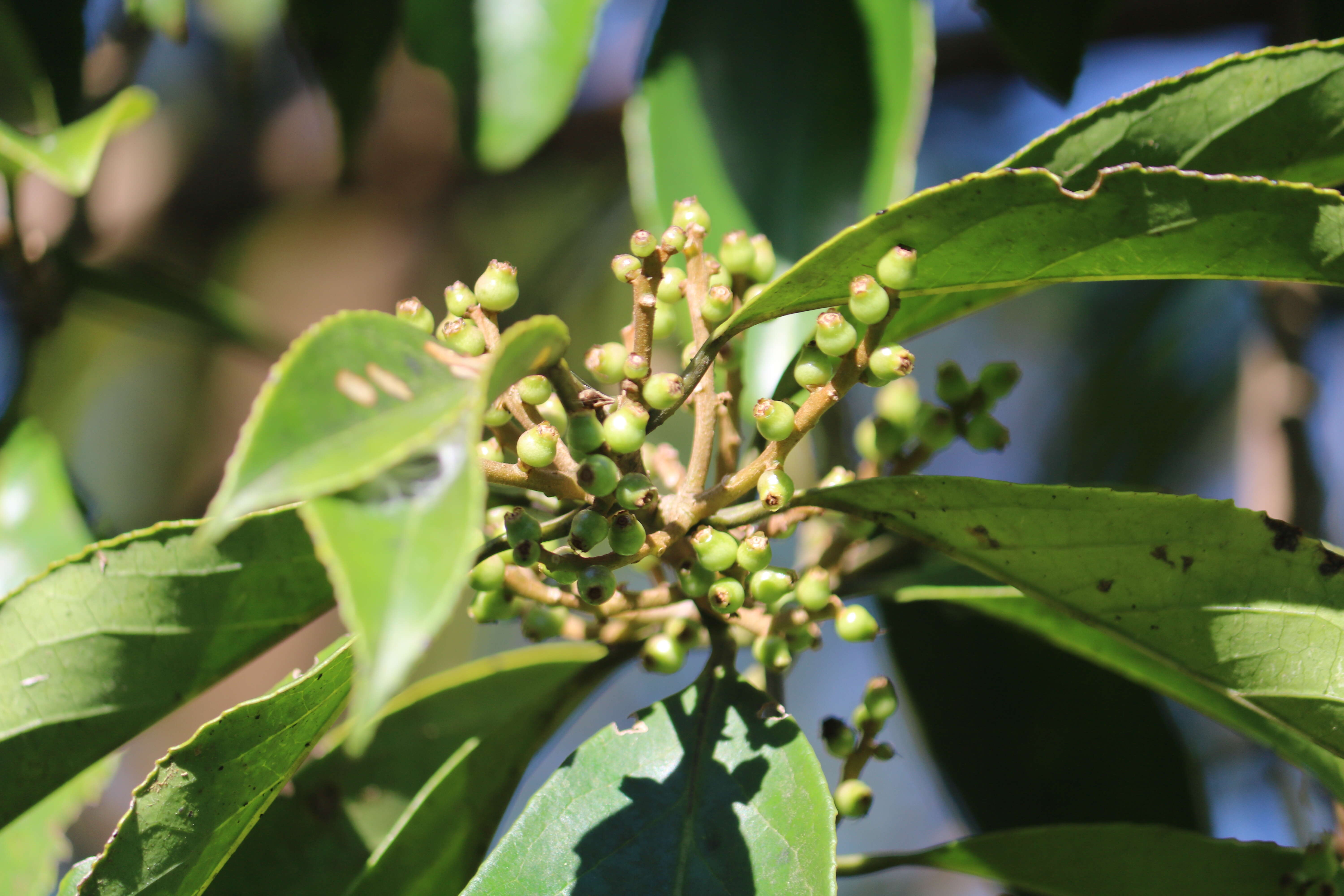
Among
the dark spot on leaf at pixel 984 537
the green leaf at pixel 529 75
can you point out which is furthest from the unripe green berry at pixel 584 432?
the green leaf at pixel 529 75

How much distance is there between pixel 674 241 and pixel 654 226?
543mm

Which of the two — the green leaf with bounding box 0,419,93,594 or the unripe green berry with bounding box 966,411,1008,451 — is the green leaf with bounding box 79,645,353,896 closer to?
the unripe green berry with bounding box 966,411,1008,451

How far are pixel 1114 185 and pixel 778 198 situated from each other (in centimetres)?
77

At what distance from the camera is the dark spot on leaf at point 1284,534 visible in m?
0.90

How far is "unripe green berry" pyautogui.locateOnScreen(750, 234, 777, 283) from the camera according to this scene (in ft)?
3.88

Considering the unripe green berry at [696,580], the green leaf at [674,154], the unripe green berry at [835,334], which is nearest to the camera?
the unripe green berry at [835,334]

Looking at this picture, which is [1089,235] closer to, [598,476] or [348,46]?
[598,476]

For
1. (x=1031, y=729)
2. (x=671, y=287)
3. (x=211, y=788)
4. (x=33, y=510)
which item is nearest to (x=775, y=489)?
(x=671, y=287)

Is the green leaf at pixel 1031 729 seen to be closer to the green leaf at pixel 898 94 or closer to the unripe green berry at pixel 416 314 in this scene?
the green leaf at pixel 898 94

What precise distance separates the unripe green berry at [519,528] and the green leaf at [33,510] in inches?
46.5

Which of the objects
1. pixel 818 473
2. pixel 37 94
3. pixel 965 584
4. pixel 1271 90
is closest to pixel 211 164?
pixel 37 94

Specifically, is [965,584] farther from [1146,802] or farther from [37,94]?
[37,94]

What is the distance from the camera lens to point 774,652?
1.12m

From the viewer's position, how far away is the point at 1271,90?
3.17 feet
